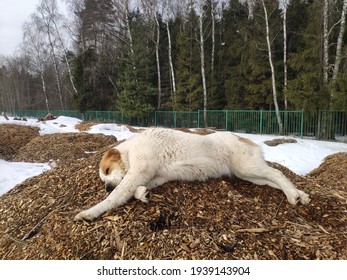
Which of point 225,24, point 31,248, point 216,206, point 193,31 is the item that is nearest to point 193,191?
point 216,206

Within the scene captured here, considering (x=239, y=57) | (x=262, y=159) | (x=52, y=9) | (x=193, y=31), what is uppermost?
(x=52, y=9)

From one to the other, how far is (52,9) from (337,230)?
36419 millimetres

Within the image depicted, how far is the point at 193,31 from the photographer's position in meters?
24.6

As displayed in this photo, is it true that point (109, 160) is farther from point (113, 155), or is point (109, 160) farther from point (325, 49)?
point (325, 49)

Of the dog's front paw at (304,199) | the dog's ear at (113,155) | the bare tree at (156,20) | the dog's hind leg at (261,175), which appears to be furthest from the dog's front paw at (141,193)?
the bare tree at (156,20)

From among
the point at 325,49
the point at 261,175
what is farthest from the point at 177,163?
the point at 325,49

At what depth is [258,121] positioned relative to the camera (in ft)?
58.0

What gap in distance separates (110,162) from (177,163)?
0.85 meters

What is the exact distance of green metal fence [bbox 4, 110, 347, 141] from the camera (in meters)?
14.0

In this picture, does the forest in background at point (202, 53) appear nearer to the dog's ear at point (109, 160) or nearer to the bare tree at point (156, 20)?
the bare tree at point (156, 20)

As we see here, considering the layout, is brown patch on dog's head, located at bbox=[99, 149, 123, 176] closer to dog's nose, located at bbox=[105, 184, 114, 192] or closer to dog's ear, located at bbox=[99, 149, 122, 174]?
dog's ear, located at bbox=[99, 149, 122, 174]

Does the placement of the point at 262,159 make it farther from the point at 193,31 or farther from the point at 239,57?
the point at 193,31

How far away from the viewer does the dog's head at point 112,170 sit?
10.3 ft
